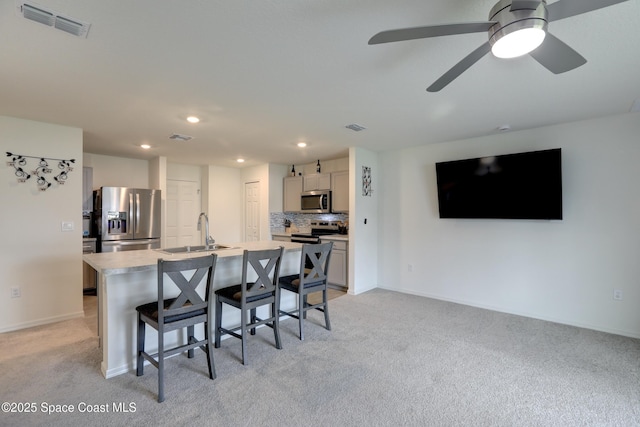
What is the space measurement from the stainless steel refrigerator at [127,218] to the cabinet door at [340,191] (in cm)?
305

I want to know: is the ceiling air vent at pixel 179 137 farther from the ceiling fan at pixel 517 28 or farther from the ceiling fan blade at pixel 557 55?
the ceiling fan blade at pixel 557 55

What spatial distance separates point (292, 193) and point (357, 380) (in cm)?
442

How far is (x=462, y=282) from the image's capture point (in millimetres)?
4480

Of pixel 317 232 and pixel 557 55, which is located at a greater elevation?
pixel 557 55

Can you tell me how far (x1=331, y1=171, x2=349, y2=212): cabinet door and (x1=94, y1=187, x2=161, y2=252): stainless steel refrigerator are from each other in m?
3.05

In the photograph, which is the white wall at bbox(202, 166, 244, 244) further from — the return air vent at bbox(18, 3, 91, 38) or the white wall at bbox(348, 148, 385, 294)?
the return air vent at bbox(18, 3, 91, 38)

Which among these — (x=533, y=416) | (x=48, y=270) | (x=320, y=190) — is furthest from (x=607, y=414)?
(x=48, y=270)

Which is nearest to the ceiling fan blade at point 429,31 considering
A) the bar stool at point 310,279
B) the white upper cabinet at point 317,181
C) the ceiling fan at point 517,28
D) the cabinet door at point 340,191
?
the ceiling fan at point 517,28

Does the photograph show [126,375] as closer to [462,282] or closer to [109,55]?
[109,55]

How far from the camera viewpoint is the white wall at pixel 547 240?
3.33 meters

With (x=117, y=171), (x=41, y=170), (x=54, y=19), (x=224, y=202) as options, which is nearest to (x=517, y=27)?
(x=54, y=19)

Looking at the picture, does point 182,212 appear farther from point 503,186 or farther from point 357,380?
point 503,186

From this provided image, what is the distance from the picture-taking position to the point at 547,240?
12.4 feet

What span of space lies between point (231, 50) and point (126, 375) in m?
2.60
